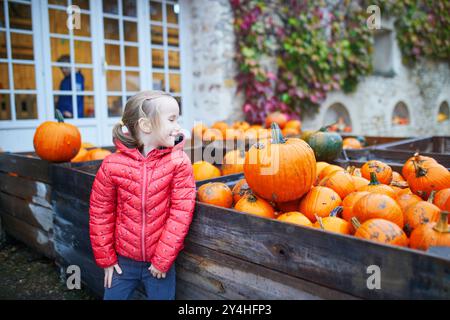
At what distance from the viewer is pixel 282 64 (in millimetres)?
6199

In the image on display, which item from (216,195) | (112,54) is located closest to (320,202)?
(216,195)

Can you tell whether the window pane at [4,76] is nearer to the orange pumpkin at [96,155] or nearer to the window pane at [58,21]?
the window pane at [58,21]

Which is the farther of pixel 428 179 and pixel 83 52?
pixel 83 52

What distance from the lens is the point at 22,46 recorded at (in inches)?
174

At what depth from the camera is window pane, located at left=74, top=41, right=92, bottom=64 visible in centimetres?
480

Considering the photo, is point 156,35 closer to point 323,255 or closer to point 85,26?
point 85,26

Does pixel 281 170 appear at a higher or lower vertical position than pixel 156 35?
lower

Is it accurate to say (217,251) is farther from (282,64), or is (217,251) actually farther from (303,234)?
(282,64)

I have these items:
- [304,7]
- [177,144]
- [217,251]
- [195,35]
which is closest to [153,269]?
[217,251]

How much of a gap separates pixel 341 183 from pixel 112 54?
4152mm

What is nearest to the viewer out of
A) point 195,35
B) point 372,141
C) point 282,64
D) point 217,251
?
point 217,251

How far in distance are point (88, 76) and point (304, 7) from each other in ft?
12.6

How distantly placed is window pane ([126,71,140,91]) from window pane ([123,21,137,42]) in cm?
46

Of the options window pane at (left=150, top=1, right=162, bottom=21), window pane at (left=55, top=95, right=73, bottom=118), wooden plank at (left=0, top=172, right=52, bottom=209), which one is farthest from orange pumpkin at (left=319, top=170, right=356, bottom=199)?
window pane at (left=150, top=1, right=162, bottom=21)
